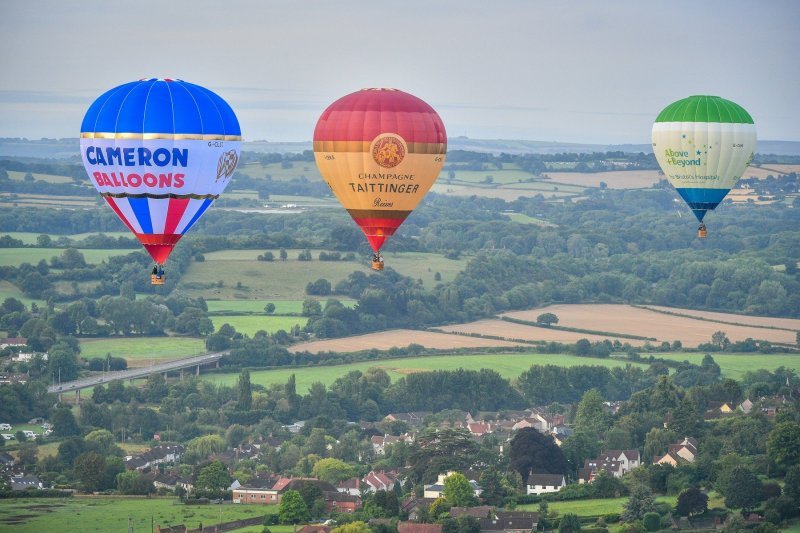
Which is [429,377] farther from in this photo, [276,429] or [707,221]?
[707,221]

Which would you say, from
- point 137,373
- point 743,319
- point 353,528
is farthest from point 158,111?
point 743,319

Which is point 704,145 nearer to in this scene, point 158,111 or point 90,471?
point 158,111

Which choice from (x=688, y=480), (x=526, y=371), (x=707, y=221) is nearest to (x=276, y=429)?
(x=526, y=371)

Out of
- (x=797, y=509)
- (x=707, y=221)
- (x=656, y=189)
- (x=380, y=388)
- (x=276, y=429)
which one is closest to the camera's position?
(x=797, y=509)

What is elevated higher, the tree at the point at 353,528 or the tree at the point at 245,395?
the tree at the point at 353,528

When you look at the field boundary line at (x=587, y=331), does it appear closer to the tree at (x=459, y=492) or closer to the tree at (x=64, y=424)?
the tree at (x=64, y=424)

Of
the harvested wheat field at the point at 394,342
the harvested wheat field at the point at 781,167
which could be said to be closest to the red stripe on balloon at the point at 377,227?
the harvested wheat field at the point at 394,342
